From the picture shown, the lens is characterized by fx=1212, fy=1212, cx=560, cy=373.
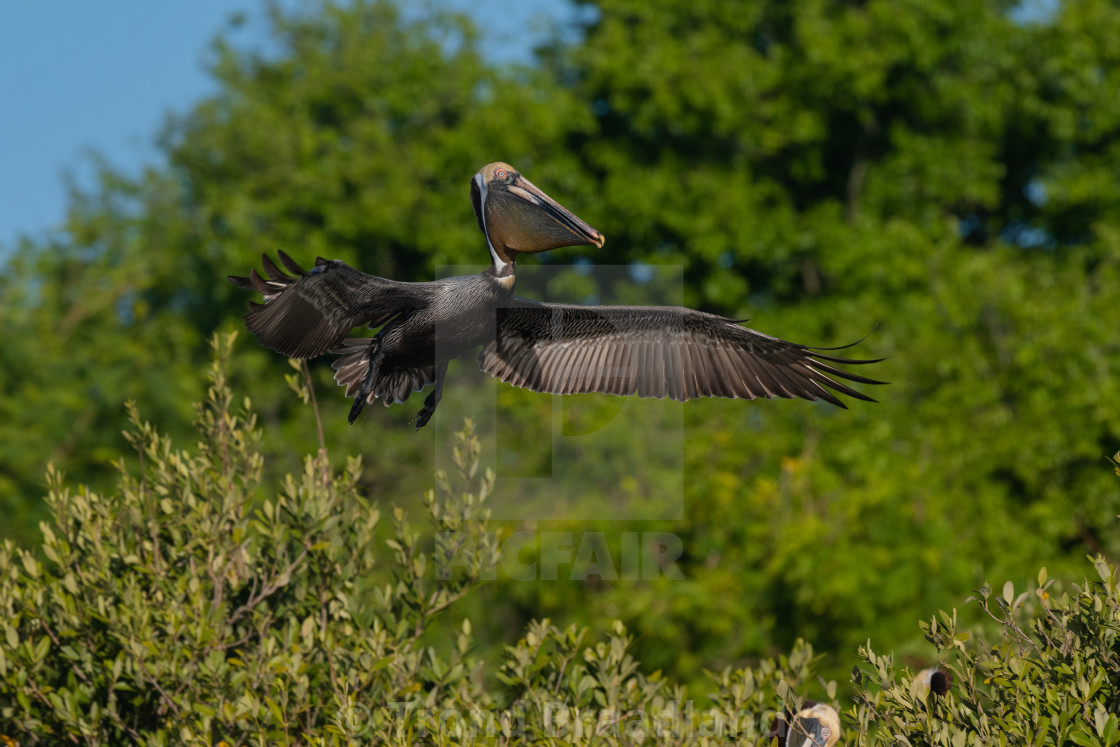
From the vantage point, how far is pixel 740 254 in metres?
22.0

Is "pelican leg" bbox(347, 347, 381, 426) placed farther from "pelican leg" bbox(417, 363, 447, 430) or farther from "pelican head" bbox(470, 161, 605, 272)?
"pelican head" bbox(470, 161, 605, 272)

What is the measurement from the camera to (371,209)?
2355 cm

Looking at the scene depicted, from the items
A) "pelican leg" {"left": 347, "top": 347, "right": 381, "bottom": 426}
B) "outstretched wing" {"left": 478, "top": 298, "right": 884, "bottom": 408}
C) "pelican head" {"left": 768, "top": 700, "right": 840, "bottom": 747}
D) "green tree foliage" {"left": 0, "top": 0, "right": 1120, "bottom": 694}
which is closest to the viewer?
"pelican head" {"left": 768, "top": 700, "right": 840, "bottom": 747}

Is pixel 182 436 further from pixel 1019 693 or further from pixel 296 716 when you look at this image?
pixel 1019 693

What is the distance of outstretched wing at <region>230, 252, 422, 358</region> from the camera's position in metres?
5.59

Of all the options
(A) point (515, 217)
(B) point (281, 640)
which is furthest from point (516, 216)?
(B) point (281, 640)

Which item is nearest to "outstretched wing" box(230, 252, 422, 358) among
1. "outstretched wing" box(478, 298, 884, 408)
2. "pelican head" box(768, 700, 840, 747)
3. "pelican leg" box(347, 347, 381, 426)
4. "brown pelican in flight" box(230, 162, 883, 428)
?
"brown pelican in flight" box(230, 162, 883, 428)

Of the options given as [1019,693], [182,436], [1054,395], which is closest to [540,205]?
[1019,693]

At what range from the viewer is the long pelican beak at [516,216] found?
575 cm

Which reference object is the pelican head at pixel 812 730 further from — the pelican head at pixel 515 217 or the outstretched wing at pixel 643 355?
the pelican head at pixel 515 217

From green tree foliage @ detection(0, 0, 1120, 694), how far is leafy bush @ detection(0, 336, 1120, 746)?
7992 millimetres

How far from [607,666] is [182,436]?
54.0 feet

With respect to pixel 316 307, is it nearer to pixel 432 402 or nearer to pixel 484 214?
pixel 432 402

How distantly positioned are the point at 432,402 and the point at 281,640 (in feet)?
4.69
